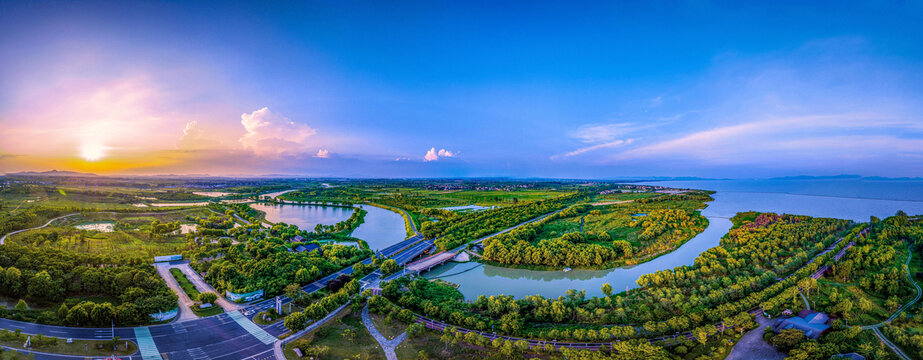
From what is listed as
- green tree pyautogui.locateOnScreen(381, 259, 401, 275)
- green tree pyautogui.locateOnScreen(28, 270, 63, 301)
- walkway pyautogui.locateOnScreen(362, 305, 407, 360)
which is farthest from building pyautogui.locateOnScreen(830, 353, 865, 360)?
green tree pyautogui.locateOnScreen(28, 270, 63, 301)

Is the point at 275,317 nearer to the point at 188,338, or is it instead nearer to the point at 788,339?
the point at 188,338

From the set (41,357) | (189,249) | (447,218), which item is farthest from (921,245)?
(189,249)

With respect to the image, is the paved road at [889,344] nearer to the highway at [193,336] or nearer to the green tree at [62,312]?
the highway at [193,336]

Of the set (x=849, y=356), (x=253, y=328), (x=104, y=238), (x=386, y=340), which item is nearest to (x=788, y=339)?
(x=849, y=356)

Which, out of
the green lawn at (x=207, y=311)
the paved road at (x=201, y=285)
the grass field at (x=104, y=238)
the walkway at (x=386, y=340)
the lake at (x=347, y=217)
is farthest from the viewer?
the lake at (x=347, y=217)

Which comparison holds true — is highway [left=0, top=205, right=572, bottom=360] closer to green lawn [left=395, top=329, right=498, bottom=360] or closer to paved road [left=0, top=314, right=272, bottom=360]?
paved road [left=0, top=314, right=272, bottom=360]

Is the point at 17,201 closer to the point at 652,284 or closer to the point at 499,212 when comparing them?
the point at 499,212

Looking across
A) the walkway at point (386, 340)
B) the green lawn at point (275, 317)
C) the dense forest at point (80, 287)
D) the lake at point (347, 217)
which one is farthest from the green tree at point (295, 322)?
the lake at point (347, 217)
